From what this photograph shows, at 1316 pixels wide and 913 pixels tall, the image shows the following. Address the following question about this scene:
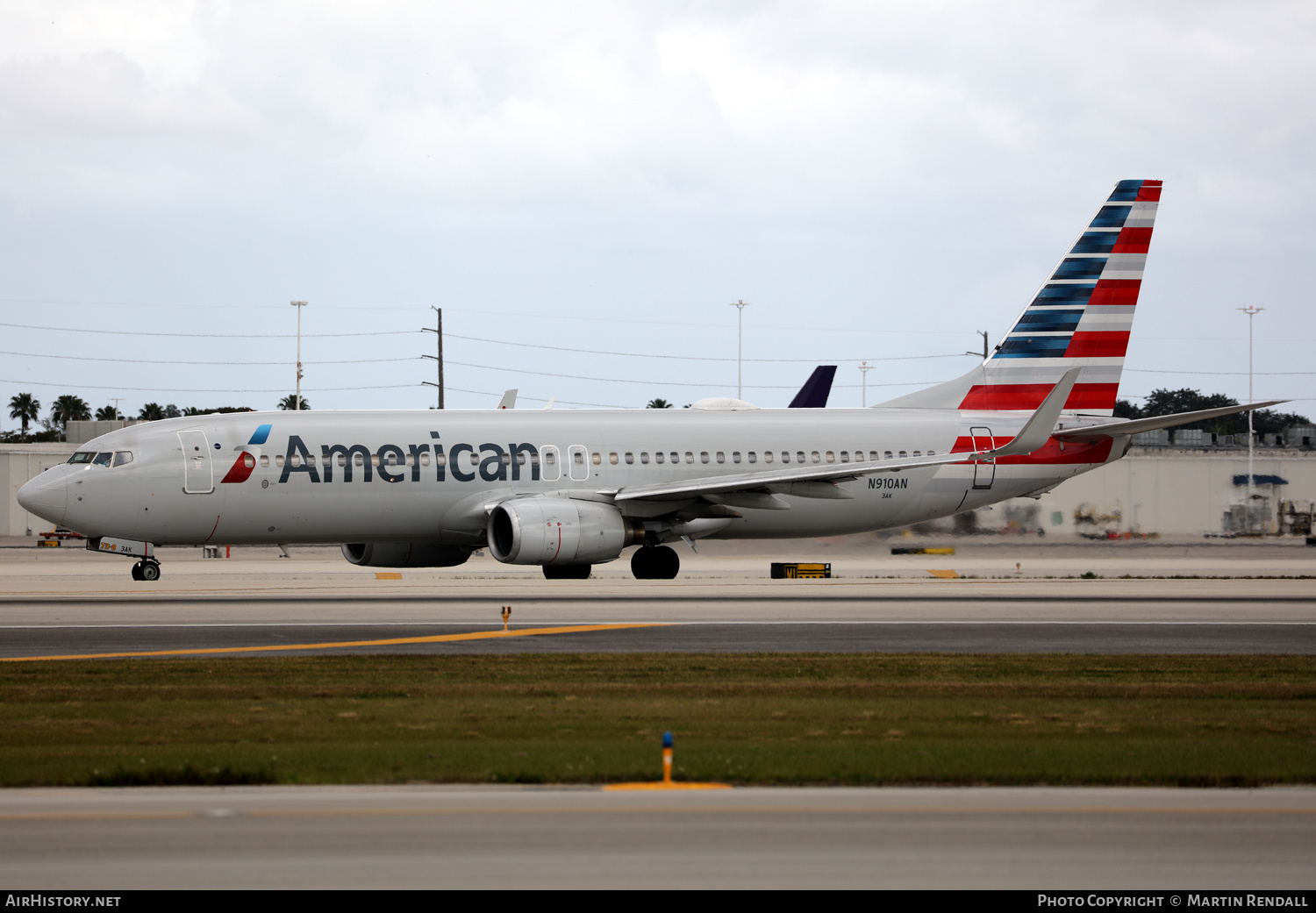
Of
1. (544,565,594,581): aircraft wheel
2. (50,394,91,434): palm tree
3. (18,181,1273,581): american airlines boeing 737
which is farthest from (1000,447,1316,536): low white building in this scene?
(50,394,91,434): palm tree

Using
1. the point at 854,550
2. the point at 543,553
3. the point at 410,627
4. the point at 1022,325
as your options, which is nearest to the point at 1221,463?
the point at 854,550

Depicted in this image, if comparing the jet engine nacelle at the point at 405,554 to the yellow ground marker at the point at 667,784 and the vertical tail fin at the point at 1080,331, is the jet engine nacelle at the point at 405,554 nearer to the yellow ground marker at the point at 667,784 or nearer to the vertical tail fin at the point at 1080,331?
the vertical tail fin at the point at 1080,331

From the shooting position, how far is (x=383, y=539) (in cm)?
3341

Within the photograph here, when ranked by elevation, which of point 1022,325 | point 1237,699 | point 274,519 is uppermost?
point 1022,325

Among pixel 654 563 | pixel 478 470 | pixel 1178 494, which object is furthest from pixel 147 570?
pixel 1178 494

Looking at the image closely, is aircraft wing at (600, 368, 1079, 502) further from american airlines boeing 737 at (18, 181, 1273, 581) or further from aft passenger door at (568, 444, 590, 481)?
aft passenger door at (568, 444, 590, 481)

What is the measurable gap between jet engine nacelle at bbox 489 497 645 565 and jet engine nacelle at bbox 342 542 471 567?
3803 mm

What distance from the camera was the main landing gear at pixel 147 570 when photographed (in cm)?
3151

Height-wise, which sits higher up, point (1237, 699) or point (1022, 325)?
point (1022, 325)

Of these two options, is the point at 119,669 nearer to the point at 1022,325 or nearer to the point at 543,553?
the point at 543,553

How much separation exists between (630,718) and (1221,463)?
59.9 m

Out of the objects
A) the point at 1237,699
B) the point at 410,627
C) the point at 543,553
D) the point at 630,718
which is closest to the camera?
the point at 630,718

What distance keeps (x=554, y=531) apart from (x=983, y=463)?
12.2 metres

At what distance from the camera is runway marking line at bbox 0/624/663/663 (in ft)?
64.0
